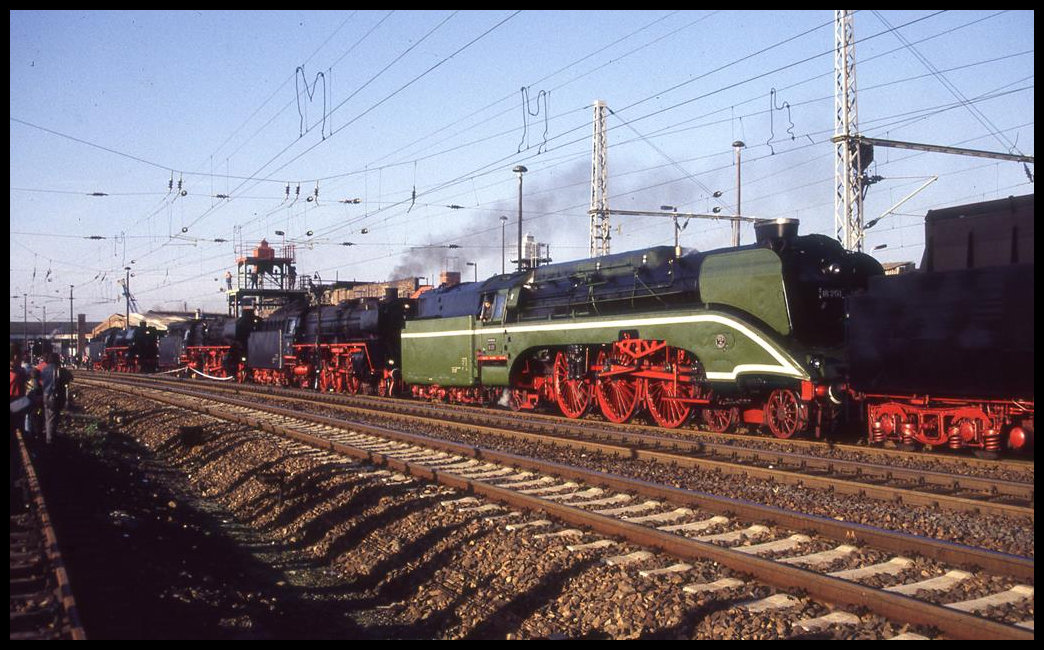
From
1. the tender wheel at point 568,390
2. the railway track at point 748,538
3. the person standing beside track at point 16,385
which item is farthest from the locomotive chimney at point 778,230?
the person standing beside track at point 16,385

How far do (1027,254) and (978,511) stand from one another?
3.95 meters

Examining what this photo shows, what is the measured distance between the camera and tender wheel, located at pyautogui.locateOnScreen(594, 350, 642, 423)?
Answer: 15.9 metres

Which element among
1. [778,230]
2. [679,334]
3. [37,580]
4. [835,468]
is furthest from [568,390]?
[37,580]

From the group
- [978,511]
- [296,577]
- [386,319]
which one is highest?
[386,319]

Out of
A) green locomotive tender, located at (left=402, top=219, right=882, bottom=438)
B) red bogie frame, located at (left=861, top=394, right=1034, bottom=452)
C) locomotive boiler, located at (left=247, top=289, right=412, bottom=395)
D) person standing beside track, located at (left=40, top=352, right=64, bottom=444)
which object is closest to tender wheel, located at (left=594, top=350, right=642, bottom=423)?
green locomotive tender, located at (left=402, top=219, right=882, bottom=438)

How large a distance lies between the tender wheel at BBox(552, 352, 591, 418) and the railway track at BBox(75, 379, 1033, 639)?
537 cm

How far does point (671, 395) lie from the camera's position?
49.3 ft

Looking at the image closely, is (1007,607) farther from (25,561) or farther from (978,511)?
(25,561)

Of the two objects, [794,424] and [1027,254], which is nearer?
[1027,254]

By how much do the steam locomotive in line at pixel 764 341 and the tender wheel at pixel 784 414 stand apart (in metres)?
0.02

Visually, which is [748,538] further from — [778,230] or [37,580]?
[778,230]

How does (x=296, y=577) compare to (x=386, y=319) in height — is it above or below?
below

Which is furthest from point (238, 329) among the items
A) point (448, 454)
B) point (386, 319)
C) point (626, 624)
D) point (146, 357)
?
point (626, 624)

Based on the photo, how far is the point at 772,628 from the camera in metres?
5.25
